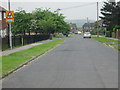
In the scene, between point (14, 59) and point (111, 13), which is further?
point (111, 13)

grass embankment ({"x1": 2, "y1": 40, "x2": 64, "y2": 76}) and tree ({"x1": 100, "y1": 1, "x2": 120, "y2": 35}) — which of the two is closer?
grass embankment ({"x1": 2, "y1": 40, "x2": 64, "y2": 76})

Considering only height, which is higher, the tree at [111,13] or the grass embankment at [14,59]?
the tree at [111,13]

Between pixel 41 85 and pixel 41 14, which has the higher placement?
pixel 41 14

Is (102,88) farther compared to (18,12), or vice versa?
(18,12)

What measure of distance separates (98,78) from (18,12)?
52356mm

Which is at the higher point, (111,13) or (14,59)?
(111,13)

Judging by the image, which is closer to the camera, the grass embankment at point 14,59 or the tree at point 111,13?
the grass embankment at point 14,59

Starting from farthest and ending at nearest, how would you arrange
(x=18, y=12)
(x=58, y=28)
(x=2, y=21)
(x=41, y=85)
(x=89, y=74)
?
(x=58, y=28) → (x=18, y=12) → (x=2, y=21) → (x=89, y=74) → (x=41, y=85)

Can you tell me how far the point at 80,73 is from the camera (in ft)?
32.1

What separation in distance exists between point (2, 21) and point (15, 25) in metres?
15.8

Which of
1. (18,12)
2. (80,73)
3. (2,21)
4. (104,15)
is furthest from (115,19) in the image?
(80,73)

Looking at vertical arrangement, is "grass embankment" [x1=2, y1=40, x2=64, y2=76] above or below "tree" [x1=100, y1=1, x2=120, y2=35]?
below

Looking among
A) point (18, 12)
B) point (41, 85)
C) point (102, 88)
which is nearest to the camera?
point (102, 88)

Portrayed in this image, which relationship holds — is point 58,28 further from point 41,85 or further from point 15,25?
point 41,85
